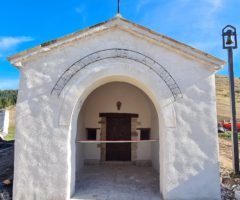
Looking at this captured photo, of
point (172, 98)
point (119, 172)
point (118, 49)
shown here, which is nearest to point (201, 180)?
point (172, 98)

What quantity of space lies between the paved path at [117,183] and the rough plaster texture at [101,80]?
21.5 inches

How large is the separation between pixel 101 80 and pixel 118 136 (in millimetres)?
4190

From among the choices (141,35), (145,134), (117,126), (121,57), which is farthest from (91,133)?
(141,35)

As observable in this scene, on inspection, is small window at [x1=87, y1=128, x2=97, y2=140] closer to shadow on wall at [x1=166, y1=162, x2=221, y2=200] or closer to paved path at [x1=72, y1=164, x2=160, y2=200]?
paved path at [x1=72, y1=164, x2=160, y2=200]

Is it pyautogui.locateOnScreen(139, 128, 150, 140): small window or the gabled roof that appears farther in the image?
pyautogui.locateOnScreen(139, 128, 150, 140): small window

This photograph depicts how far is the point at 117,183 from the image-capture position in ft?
21.9

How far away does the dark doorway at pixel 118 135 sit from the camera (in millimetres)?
9469

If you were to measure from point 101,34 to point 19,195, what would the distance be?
14.4 feet

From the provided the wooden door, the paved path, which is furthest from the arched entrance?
the paved path

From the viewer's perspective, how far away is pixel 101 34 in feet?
19.1

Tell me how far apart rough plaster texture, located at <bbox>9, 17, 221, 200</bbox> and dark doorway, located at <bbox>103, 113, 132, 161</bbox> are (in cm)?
382

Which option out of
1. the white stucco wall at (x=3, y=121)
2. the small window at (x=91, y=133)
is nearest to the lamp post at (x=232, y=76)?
Answer: the small window at (x=91, y=133)

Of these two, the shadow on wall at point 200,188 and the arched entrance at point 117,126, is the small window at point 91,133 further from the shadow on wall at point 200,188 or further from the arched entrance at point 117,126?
the shadow on wall at point 200,188

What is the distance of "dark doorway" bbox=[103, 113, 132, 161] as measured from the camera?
9.47 meters
